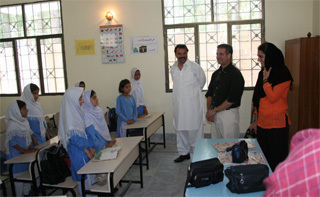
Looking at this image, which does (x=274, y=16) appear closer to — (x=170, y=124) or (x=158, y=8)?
(x=158, y=8)

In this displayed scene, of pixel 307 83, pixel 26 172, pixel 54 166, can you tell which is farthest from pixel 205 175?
pixel 307 83

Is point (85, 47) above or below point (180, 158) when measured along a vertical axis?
above

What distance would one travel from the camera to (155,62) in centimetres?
540

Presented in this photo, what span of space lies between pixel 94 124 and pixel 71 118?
1.35 ft

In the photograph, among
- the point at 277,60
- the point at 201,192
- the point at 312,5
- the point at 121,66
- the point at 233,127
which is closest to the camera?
the point at 201,192

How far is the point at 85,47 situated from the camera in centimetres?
572

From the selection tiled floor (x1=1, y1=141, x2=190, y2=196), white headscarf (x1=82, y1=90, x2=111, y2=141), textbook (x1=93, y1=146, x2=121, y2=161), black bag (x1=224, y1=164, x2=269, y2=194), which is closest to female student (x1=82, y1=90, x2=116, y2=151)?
white headscarf (x1=82, y1=90, x2=111, y2=141)

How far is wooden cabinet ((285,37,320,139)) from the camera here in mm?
4145

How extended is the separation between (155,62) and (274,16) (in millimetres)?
2375

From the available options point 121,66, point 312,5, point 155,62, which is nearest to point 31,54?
point 121,66

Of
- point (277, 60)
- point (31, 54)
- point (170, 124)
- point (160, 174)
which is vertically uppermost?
point (31, 54)

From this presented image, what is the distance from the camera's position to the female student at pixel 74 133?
8.59 feet

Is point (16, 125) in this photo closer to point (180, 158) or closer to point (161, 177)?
point (161, 177)

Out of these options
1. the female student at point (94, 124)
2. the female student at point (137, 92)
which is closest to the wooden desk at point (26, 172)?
the female student at point (94, 124)
